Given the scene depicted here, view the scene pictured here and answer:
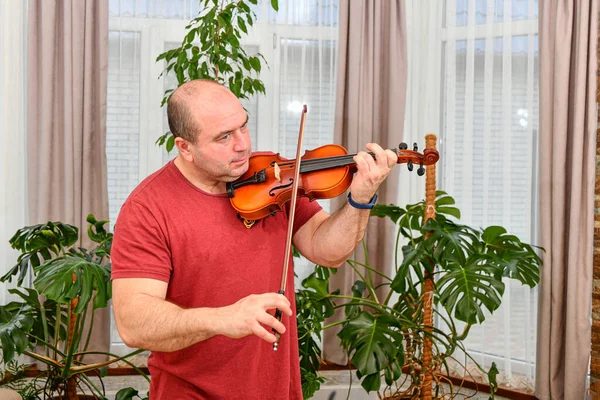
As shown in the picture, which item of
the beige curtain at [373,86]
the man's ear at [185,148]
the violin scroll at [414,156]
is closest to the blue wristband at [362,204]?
the violin scroll at [414,156]

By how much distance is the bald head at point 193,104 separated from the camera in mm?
1592

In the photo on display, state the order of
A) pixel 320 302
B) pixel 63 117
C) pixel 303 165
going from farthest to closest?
pixel 63 117 → pixel 320 302 → pixel 303 165

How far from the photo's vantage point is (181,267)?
1578mm

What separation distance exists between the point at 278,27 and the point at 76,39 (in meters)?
1.11

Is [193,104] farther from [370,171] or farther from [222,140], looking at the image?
[370,171]

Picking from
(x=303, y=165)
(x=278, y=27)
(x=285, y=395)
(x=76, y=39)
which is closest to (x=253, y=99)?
(x=278, y=27)

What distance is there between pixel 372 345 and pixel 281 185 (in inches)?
38.5

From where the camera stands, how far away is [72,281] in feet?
7.59

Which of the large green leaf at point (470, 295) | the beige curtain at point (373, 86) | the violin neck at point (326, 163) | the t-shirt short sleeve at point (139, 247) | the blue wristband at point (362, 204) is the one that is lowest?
the large green leaf at point (470, 295)

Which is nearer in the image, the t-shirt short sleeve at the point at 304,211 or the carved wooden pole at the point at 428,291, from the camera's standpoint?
the t-shirt short sleeve at the point at 304,211

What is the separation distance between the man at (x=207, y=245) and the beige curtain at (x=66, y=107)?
2.07 meters

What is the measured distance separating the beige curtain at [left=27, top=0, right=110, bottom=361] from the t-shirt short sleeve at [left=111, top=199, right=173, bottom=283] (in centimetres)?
214

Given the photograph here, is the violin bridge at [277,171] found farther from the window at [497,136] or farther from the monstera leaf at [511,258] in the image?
the window at [497,136]

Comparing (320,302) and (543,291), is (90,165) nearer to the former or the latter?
(320,302)
